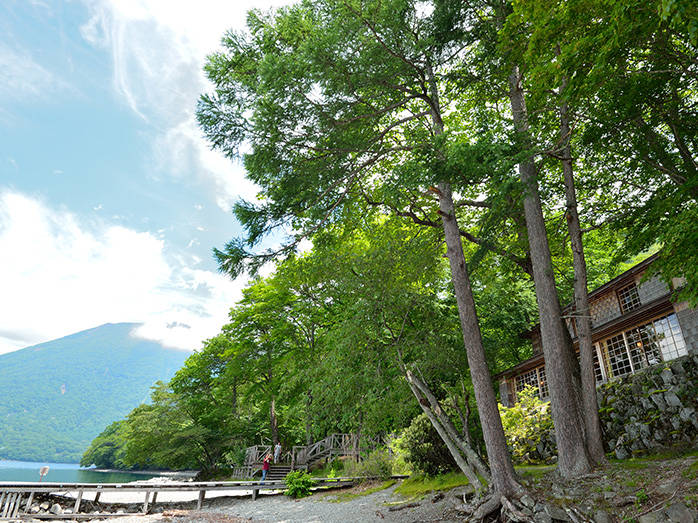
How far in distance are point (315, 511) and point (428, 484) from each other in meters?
3.23

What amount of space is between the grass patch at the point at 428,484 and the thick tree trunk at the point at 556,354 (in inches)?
134

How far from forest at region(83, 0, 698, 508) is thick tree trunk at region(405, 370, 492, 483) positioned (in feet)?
0.16

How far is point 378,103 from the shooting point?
34.1 feet

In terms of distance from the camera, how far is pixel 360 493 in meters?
12.5

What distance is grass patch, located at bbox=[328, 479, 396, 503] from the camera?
1188cm

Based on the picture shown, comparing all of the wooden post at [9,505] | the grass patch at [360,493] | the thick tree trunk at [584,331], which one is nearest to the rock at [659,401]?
the thick tree trunk at [584,331]

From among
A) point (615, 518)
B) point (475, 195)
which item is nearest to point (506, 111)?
point (475, 195)

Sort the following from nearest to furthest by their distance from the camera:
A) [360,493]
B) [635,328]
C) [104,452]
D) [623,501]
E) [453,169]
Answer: [623,501] < [453,169] < [635,328] < [360,493] < [104,452]

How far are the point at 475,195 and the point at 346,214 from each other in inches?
177

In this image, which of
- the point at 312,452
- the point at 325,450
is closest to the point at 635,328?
the point at 325,450

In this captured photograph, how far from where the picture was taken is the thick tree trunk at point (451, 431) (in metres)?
8.38

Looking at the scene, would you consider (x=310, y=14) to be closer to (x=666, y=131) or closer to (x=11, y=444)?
(x=666, y=131)

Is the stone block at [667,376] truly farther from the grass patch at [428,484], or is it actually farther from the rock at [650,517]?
the rock at [650,517]

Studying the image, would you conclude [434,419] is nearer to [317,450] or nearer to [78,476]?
[317,450]
